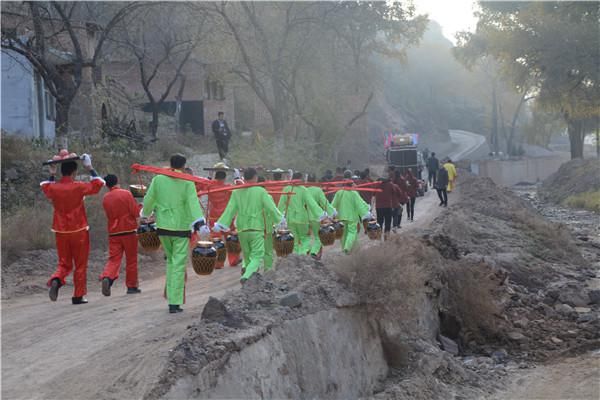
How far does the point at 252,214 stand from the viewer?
12047 mm

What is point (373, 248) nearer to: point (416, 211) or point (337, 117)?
point (416, 211)

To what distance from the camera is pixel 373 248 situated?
40.6 feet

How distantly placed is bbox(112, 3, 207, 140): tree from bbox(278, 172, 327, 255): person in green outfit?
66.9 ft

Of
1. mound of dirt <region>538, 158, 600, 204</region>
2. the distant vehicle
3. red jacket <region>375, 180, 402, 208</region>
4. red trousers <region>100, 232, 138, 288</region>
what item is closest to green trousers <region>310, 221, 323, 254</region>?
red trousers <region>100, 232, 138, 288</region>

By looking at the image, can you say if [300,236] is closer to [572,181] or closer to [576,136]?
[572,181]

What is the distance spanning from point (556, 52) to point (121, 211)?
30986mm

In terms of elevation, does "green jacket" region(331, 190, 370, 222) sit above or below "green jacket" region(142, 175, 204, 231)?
below

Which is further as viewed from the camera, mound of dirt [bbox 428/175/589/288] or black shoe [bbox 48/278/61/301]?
mound of dirt [bbox 428/175/589/288]

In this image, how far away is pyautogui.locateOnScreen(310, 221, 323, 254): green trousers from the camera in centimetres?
1544

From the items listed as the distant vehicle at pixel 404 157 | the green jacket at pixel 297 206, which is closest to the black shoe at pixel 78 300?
the green jacket at pixel 297 206

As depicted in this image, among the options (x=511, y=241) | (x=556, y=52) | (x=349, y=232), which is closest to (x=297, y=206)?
(x=349, y=232)

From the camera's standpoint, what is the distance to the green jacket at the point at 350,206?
16734mm

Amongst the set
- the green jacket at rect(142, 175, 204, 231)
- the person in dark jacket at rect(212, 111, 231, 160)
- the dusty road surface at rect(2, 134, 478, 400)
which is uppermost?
the person in dark jacket at rect(212, 111, 231, 160)

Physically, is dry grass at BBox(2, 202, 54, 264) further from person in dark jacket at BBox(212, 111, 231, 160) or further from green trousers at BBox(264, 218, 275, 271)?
person in dark jacket at BBox(212, 111, 231, 160)
